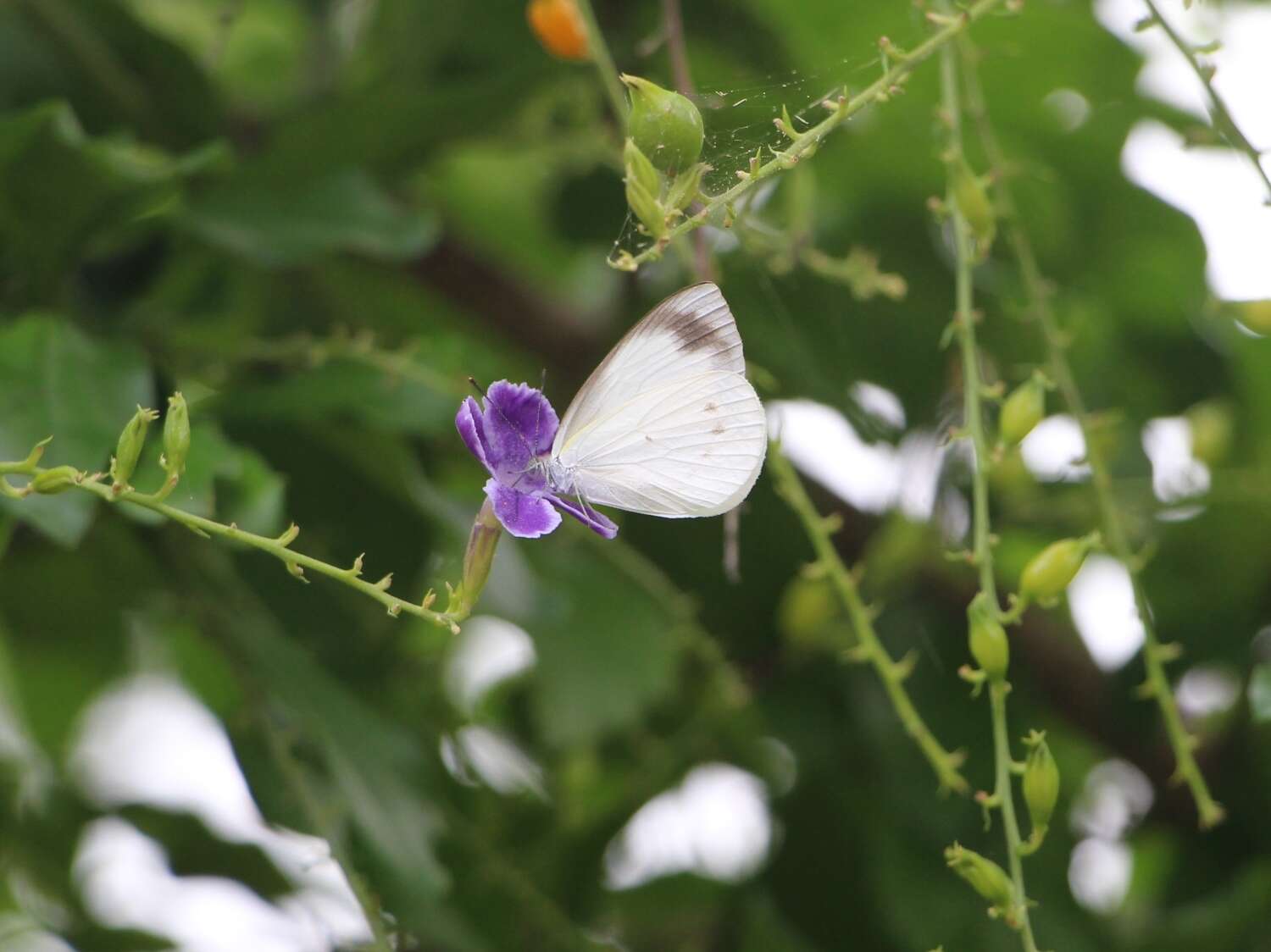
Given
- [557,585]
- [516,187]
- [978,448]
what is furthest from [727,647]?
[516,187]

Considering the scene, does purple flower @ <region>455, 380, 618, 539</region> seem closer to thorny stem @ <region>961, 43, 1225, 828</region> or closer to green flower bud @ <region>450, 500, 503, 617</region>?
green flower bud @ <region>450, 500, 503, 617</region>

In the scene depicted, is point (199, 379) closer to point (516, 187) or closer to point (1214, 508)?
point (516, 187)

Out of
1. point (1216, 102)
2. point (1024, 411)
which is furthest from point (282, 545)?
point (1216, 102)

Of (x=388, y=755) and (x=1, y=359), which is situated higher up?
(x=1, y=359)

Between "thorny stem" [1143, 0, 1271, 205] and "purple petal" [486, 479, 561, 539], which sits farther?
"thorny stem" [1143, 0, 1271, 205]

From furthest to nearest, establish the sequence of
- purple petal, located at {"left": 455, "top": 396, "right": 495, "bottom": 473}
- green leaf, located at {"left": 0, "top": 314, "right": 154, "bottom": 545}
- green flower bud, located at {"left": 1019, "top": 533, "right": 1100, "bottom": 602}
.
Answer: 1. green leaf, located at {"left": 0, "top": 314, "right": 154, "bottom": 545}
2. green flower bud, located at {"left": 1019, "top": 533, "right": 1100, "bottom": 602}
3. purple petal, located at {"left": 455, "top": 396, "right": 495, "bottom": 473}

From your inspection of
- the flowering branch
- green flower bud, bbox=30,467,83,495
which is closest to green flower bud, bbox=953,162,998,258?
the flowering branch

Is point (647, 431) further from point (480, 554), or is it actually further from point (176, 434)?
point (176, 434)
